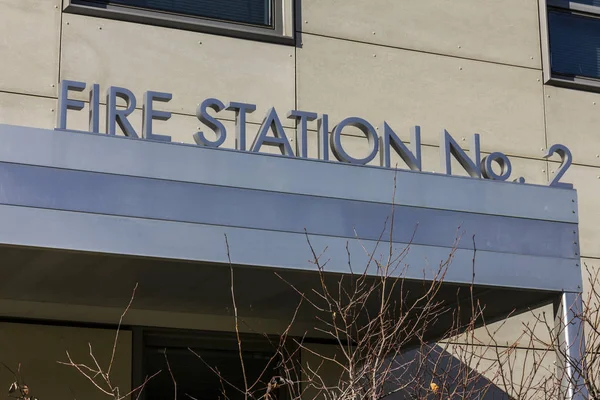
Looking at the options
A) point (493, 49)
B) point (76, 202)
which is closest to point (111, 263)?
point (76, 202)

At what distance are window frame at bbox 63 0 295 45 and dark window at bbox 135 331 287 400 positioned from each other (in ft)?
8.81

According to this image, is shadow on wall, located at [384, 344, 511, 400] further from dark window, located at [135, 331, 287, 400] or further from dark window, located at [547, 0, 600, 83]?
dark window, located at [547, 0, 600, 83]

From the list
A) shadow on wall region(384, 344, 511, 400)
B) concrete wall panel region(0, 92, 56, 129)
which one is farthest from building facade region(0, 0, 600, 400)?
shadow on wall region(384, 344, 511, 400)

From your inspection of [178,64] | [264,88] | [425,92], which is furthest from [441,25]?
[178,64]

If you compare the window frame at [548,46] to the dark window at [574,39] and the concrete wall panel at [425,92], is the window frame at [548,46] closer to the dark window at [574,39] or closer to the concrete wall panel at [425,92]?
the dark window at [574,39]

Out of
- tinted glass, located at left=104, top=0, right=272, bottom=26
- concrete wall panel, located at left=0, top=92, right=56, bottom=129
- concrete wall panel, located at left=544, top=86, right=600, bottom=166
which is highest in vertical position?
tinted glass, located at left=104, top=0, right=272, bottom=26

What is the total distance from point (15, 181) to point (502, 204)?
10.4 ft

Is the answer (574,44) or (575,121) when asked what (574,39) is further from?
(575,121)

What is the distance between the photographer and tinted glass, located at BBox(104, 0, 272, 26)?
9898 millimetres

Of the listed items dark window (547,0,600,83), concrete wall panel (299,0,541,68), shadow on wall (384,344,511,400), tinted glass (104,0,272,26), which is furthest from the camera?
dark window (547,0,600,83)

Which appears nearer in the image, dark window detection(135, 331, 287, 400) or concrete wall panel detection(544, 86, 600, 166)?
dark window detection(135, 331, 287, 400)

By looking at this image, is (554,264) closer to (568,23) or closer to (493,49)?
(493,49)

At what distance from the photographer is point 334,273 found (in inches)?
270

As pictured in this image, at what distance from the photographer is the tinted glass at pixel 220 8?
32.5 feet
